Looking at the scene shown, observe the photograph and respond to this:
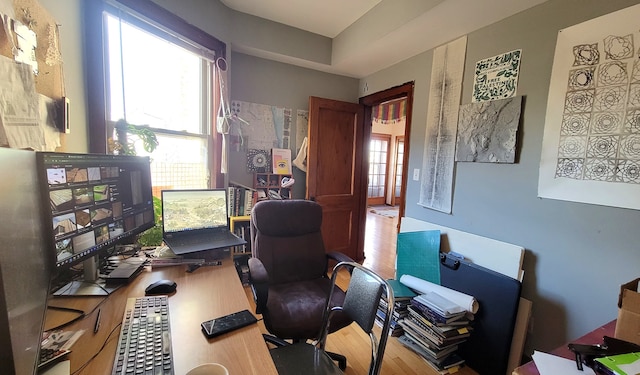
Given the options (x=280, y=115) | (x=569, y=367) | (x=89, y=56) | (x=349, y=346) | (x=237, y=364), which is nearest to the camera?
(x=237, y=364)

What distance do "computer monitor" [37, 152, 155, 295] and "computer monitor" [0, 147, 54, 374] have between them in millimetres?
112

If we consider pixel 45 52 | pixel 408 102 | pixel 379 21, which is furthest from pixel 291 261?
pixel 379 21

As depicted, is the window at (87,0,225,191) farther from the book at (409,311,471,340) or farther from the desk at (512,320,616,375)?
the desk at (512,320,616,375)

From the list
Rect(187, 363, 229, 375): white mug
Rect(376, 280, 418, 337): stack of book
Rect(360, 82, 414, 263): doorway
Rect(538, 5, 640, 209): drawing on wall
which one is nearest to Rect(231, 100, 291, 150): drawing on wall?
Rect(360, 82, 414, 263): doorway

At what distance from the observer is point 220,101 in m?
2.42

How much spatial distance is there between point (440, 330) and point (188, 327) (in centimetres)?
156

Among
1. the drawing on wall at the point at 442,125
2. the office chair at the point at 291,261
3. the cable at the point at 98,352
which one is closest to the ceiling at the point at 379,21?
the drawing on wall at the point at 442,125

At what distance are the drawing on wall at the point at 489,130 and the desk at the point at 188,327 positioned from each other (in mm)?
1895

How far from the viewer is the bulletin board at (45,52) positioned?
2.85 ft

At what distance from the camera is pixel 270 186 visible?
301 centimetres

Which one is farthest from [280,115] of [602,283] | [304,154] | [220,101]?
[602,283]

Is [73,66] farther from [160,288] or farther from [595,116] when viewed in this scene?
[595,116]

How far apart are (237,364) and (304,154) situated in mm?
2589

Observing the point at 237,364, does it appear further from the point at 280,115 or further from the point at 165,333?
the point at 280,115
